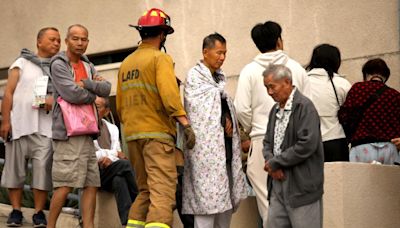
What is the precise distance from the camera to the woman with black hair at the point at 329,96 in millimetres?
9297

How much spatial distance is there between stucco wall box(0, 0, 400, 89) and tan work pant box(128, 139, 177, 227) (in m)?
3.36

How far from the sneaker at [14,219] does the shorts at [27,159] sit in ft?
0.83

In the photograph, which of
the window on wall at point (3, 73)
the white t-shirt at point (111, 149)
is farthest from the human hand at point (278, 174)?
the window on wall at point (3, 73)

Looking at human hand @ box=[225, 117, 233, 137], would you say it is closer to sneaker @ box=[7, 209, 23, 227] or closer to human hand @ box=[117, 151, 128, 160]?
human hand @ box=[117, 151, 128, 160]

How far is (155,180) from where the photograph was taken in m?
8.31

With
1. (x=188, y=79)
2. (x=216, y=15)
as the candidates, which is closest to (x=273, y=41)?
(x=188, y=79)

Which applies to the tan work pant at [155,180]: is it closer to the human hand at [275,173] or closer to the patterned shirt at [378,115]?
the human hand at [275,173]

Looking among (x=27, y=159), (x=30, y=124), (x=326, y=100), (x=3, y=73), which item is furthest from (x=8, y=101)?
(x=3, y=73)

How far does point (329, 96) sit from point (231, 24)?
330 centimetres

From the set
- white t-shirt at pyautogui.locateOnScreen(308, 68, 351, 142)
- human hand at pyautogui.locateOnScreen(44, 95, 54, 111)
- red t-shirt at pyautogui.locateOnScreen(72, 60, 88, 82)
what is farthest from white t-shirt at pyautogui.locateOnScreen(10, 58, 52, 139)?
white t-shirt at pyautogui.locateOnScreen(308, 68, 351, 142)

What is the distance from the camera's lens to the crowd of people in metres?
7.83

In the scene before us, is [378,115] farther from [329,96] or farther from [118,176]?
[118,176]

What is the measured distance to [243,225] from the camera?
961 cm

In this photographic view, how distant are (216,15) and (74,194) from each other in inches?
127
